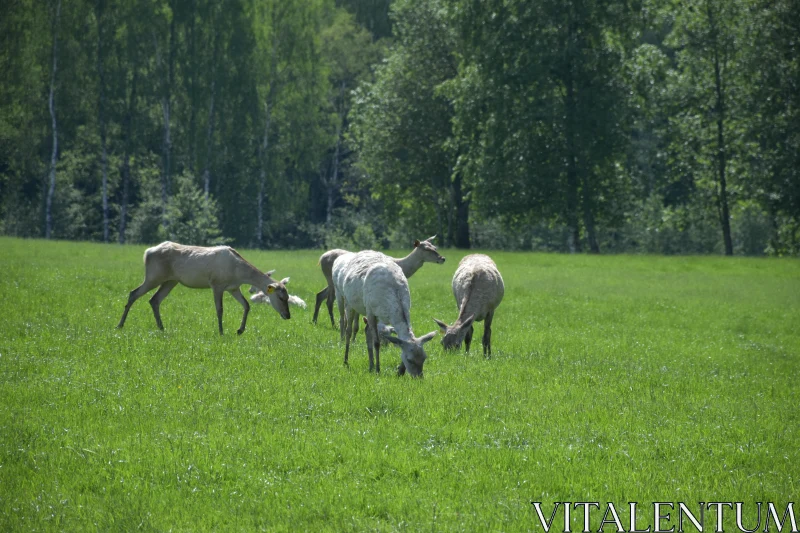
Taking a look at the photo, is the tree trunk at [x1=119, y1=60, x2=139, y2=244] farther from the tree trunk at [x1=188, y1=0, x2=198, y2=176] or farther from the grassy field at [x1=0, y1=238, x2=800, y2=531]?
the grassy field at [x1=0, y1=238, x2=800, y2=531]

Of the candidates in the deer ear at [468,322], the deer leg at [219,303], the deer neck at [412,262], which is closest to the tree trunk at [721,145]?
the deer neck at [412,262]

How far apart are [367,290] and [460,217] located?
4403 centimetres

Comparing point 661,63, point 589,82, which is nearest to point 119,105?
point 589,82

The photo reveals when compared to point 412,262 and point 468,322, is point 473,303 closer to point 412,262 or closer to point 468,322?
point 468,322

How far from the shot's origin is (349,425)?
34.9 feet

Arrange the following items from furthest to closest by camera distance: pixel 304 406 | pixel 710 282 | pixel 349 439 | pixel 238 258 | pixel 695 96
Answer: pixel 695 96, pixel 710 282, pixel 238 258, pixel 304 406, pixel 349 439

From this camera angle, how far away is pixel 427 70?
2229 inches

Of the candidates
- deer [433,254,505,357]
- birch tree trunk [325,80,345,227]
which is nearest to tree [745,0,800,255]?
birch tree trunk [325,80,345,227]

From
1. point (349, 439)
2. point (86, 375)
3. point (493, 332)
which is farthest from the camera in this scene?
point (493, 332)

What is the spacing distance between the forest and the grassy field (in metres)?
30.2

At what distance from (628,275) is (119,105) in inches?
1439

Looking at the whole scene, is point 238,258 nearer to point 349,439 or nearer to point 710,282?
point 349,439

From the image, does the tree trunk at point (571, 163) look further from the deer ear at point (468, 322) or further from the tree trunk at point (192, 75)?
the deer ear at point (468, 322)

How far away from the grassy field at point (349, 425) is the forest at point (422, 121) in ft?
99.2
